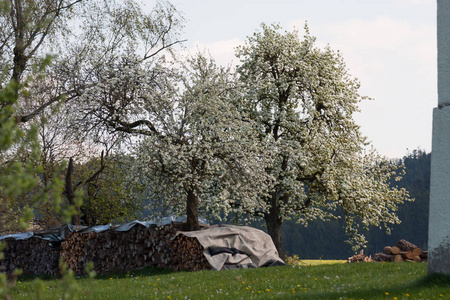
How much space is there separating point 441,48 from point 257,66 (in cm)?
1532

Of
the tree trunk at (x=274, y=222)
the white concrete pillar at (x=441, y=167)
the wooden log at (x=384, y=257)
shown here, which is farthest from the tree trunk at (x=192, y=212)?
the white concrete pillar at (x=441, y=167)

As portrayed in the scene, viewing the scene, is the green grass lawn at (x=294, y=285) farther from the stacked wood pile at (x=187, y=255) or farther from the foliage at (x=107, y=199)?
the foliage at (x=107, y=199)

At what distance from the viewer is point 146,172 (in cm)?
1761

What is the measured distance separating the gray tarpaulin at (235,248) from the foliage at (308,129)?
5.95 meters

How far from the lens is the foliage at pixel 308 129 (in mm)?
23375

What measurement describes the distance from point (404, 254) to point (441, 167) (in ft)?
27.9

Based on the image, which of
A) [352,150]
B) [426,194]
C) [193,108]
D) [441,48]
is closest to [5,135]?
[441,48]

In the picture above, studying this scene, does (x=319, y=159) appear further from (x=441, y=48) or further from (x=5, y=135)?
(x=5, y=135)

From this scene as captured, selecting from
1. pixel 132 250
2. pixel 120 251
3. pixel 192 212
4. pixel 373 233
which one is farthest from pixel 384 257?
pixel 373 233

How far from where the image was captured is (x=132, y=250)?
1881 centimetres

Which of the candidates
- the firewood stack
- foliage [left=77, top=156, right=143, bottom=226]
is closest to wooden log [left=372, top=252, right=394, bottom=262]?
the firewood stack

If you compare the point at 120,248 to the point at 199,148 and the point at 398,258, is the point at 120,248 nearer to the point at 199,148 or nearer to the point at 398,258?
the point at 199,148

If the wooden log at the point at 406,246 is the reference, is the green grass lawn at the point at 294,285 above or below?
below

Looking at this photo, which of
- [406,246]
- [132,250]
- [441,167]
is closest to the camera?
[441,167]
